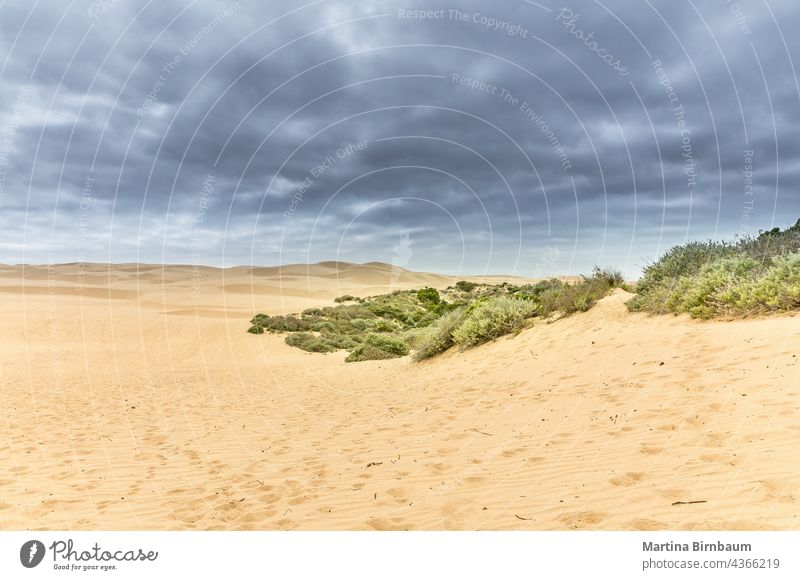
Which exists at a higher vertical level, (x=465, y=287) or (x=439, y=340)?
(x=465, y=287)

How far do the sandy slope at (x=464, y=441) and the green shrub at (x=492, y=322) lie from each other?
842 millimetres

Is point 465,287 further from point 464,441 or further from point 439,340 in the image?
point 464,441

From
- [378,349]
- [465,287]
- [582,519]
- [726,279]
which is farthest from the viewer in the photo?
[465,287]

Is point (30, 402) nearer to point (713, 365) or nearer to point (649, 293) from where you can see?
point (713, 365)

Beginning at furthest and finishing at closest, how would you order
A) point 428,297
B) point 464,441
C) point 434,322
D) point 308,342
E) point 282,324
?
point 428,297
point 282,324
point 308,342
point 434,322
point 464,441

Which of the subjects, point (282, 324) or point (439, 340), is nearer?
point (439, 340)

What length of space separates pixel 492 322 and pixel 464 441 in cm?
893

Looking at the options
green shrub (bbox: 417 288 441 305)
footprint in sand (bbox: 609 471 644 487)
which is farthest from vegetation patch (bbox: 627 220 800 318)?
green shrub (bbox: 417 288 441 305)

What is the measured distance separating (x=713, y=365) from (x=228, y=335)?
92.4 ft

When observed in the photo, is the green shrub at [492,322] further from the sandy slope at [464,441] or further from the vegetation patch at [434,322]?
the sandy slope at [464,441]

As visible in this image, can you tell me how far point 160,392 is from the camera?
599 inches
